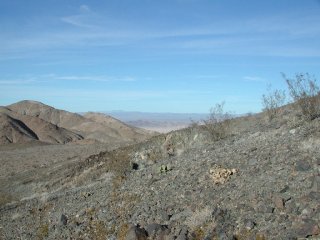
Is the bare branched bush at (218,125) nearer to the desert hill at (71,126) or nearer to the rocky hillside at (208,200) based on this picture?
the rocky hillside at (208,200)

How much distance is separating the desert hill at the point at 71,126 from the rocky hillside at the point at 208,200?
156 feet

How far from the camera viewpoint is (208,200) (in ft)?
32.7

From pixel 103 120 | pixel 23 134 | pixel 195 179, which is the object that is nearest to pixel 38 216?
pixel 195 179

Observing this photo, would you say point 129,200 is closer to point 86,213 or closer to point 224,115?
point 86,213

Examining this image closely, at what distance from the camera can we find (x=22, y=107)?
125m

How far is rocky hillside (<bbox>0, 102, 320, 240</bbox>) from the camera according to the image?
8477 mm

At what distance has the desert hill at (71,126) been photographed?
84250 millimetres

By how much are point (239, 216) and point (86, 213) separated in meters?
4.65

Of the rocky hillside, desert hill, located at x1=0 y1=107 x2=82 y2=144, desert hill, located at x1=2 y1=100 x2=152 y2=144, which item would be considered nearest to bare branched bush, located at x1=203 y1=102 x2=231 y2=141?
the rocky hillside

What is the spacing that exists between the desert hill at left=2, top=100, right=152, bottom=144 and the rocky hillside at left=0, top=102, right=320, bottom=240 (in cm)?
4753

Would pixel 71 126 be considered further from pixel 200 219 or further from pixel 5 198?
pixel 200 219

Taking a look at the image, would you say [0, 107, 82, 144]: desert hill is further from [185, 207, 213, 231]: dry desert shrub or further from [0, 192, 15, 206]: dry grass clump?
[185, 207, 213, 231]: dry desert shrub

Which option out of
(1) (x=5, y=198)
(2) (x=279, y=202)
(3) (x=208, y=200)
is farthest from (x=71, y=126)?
(2) (x=279, y=202)

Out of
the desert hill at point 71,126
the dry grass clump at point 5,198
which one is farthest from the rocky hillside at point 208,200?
the desert hill at point 71,126
